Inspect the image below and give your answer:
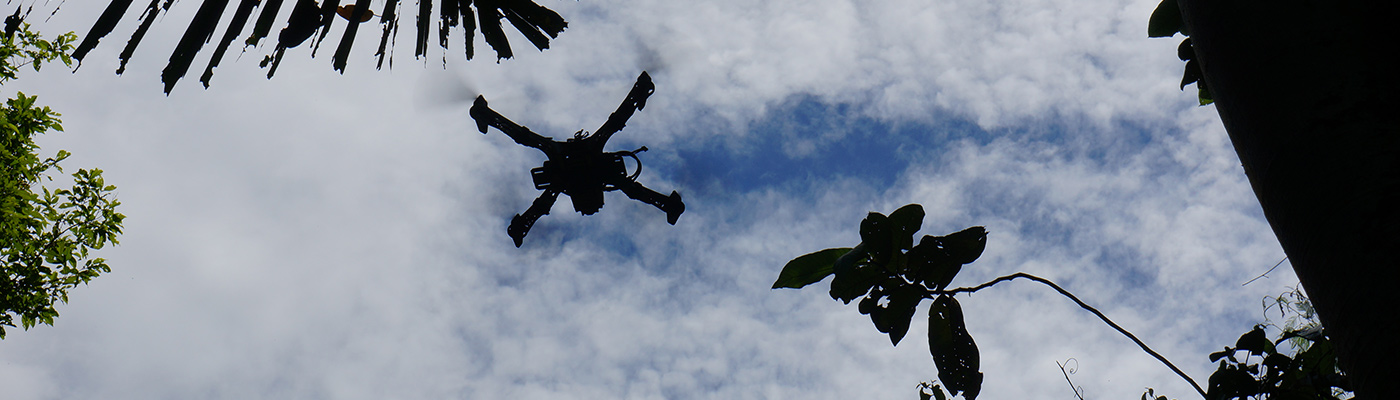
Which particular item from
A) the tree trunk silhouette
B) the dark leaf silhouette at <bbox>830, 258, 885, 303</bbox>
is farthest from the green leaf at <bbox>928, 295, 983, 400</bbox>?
the tree trunk silhouette

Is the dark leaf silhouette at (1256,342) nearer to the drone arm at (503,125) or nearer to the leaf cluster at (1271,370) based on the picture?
the leaf cluster at (1271,370)

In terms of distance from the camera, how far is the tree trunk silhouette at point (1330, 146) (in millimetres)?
649

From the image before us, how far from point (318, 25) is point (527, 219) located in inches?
234

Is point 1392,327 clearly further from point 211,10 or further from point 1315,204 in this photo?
point 211,10

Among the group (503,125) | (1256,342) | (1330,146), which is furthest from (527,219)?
(1330,146)

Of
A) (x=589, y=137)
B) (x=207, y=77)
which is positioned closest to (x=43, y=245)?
(x=589, y=137)

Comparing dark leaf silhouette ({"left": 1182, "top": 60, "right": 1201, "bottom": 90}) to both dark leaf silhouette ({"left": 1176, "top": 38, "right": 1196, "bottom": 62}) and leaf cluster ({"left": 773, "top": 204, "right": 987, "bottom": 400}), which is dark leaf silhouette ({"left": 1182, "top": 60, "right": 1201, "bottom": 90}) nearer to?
dark leaf silhouette ({"left": 1176, "top": 38, "right": 1196, "bottom": 62})

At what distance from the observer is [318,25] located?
271 centimetres

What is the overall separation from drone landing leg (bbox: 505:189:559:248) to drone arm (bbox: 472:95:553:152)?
64 cm

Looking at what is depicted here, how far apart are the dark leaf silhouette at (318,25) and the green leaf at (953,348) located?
1873mm

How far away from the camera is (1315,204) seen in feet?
2.29

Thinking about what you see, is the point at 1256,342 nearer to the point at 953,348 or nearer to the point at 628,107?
the point at 953,348

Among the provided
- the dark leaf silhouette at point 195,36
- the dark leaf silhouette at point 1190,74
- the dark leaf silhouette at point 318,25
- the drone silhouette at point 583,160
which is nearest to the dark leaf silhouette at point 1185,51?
the dark leaf silhouette at point 1190,74

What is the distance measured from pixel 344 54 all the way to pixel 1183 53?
260cm
